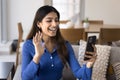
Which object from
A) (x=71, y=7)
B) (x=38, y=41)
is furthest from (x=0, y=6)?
(x=38, y=41)

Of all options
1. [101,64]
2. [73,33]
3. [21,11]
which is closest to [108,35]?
[73,33]

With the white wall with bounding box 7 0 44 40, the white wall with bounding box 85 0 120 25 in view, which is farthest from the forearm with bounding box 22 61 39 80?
the white wall with bounding box 85 0 120 25

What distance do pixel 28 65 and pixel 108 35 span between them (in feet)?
6.97

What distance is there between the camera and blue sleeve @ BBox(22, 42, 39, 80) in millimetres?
1625

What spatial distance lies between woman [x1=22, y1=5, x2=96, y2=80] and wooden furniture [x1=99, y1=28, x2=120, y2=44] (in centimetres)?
174

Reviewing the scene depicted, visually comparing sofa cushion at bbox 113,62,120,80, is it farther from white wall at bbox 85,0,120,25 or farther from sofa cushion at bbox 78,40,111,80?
white wall at bbox 85,0,120,25

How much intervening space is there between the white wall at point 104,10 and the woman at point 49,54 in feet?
10.2

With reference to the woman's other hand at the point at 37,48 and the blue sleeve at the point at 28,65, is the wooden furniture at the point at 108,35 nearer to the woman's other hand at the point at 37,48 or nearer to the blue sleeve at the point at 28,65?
the blue sleeve at the point at 28,65

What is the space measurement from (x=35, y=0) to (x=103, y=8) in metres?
1.36

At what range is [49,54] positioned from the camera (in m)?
1.81

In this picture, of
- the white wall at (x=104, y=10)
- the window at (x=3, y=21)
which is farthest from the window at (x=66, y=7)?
the window at (x=3, y=21)

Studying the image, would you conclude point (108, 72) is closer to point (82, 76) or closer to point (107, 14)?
point (82, 76)

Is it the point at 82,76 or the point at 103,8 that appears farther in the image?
the point at 103,8

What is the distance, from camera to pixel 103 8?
4930mm
